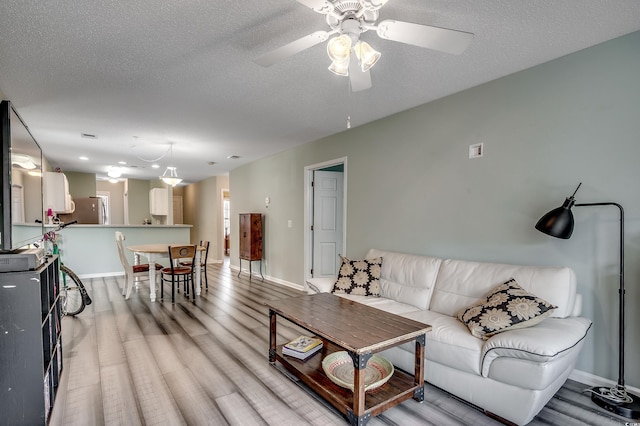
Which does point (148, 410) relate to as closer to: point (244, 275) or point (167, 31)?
point (167, 31)

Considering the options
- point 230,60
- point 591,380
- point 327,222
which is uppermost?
point 230,60

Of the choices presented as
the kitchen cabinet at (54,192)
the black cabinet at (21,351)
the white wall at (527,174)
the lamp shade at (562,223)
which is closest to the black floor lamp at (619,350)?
the lamp shade at (562,223)

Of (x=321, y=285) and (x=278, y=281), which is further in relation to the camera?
(x=278, y=281)

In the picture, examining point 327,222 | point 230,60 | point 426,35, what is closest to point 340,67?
point 426,35

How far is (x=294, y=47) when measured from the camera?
172cm

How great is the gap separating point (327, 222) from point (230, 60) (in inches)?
131

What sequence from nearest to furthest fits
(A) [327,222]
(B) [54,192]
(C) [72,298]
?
(C) [72,298]
(A) [327,222]
(B) [54,192]

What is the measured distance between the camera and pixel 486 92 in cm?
290

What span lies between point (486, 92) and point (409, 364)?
2.50 meters

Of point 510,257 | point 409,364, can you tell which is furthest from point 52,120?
point 510,257

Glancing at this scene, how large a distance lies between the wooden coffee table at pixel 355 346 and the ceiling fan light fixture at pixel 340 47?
159 cm

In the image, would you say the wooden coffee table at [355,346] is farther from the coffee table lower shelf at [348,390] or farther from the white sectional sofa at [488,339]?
the white sectional sofa at [488,339]

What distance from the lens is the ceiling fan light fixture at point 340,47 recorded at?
5.20ft

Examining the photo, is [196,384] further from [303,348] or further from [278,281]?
[278,281]
